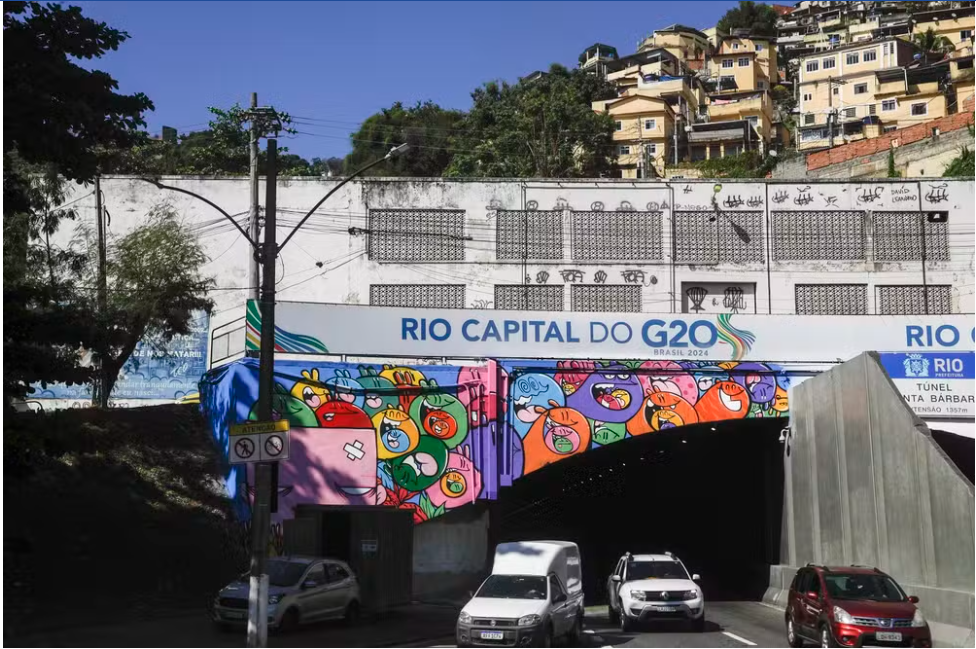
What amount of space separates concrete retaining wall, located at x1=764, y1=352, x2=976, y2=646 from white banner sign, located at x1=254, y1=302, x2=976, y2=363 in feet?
6.75

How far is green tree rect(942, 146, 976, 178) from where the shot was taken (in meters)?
62.3

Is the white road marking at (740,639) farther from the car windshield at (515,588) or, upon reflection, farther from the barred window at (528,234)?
the barred window at (528,234)

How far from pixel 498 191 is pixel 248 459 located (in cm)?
3126

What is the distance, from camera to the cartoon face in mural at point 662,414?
32.2m

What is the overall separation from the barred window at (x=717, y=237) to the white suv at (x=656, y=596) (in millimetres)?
24445

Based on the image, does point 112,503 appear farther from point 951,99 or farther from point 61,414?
point 951,99

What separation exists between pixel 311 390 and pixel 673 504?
82.4ft

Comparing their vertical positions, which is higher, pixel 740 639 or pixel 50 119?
pixel 50 119

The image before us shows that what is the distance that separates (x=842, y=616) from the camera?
59.3 ft

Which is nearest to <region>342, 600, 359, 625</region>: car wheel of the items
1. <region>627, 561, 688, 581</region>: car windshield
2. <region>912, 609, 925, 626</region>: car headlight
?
<region>627, 561, 688, 581</region>: car windshield

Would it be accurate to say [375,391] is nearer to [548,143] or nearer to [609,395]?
[609,395]

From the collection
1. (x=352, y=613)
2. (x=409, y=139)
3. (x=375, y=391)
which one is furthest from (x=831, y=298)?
(x=409, y=139)

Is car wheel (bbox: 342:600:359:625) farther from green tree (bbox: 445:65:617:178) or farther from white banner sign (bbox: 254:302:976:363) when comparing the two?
green tree (bbox: 445:65:617:178)

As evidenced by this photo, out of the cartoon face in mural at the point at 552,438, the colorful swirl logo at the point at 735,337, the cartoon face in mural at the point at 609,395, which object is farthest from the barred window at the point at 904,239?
the cartoon face in mural at the point at 552,438
